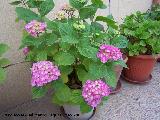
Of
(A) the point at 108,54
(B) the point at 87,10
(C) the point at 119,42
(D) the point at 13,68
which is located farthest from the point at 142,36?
(D) the point at 13,68

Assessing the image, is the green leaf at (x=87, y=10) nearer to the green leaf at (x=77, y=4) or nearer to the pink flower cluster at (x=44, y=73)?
the green leaf at (x=77, y=4)

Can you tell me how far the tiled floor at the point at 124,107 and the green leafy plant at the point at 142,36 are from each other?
356 mm

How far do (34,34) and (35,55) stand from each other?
0.22 meters

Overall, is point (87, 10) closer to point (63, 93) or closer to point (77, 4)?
point (77, 4)

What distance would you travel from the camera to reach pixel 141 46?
7.53 ft

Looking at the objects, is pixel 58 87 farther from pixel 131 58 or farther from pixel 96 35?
pixel 131 58

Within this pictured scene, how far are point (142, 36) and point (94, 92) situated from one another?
3.57ft

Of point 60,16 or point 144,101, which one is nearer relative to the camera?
point 60,16

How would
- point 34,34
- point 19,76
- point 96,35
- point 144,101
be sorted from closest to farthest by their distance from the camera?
point 34,34, point 96,35, point 19,76, point 144,101

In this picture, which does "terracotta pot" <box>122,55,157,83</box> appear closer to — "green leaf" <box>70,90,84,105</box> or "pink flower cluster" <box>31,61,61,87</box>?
"green leaf" <box>70,90,84,105</box>

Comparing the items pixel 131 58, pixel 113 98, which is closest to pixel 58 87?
pixel 113 98

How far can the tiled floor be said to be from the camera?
2.01m

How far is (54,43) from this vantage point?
156 centimetres

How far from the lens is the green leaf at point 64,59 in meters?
1.41
